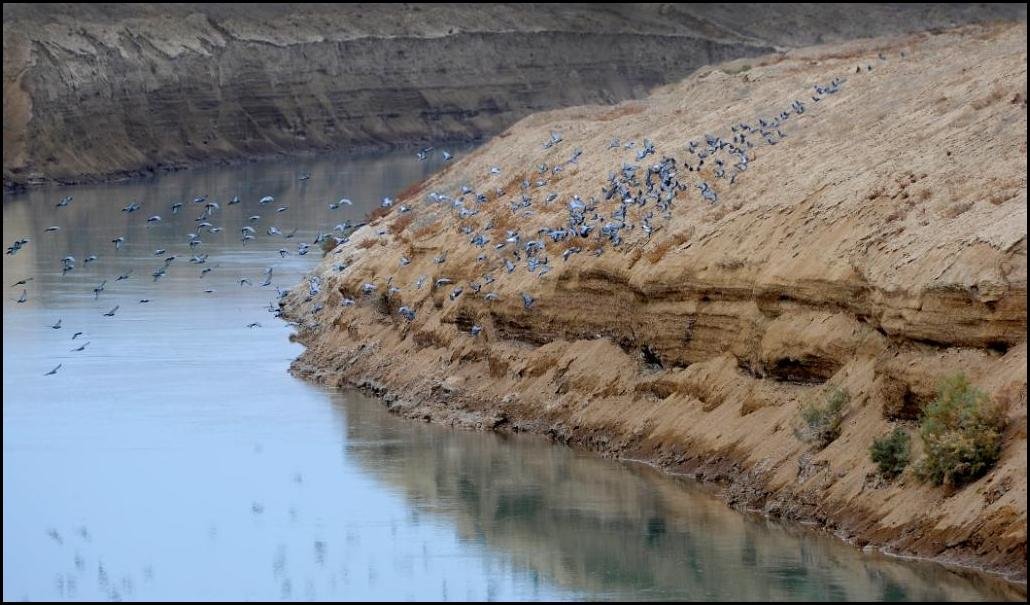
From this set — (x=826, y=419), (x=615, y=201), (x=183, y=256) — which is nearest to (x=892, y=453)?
(x=826, y=419)

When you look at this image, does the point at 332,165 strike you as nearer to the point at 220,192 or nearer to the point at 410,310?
the point at 220,192

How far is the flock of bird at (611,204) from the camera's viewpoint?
30.9 meters

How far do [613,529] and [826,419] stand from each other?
2.70 meters

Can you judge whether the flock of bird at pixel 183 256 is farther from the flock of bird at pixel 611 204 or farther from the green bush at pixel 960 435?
the green bush at pixel 960 435

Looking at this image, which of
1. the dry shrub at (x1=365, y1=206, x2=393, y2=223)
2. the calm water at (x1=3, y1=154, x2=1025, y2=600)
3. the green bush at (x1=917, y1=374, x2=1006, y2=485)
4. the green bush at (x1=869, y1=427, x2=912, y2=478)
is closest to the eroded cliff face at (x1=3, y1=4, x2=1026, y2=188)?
the dry shrub at (x1=365, y1=206, x2=393, y2=223)

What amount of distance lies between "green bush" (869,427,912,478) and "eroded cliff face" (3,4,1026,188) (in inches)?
2159

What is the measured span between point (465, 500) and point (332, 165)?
53997mm

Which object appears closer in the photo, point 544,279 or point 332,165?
point 544,279

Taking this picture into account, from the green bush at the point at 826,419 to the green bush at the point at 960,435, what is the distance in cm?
197

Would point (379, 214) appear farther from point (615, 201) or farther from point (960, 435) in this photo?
point (960, 435)

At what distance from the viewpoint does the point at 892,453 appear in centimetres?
2284

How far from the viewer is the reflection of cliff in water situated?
71.1 feet

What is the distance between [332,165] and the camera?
261 feet

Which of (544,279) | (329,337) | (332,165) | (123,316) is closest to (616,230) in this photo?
(544,279)
